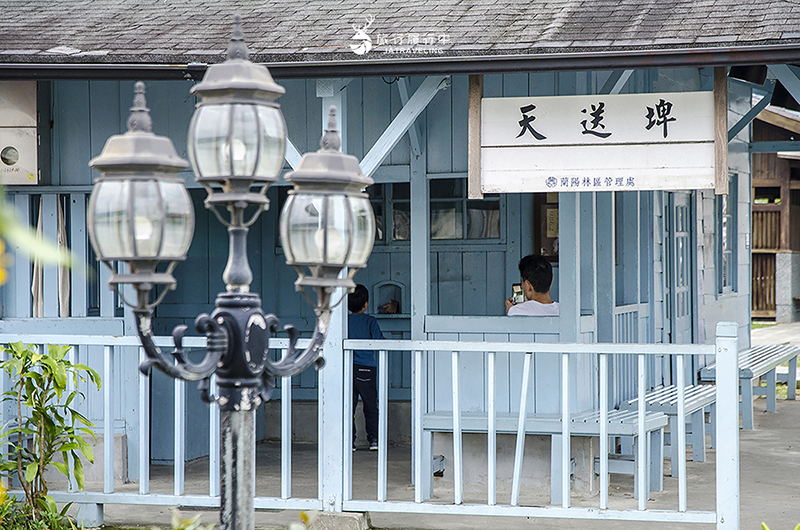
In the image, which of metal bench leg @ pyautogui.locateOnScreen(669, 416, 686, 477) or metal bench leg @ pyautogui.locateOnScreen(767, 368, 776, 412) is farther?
metal bench leg @ pyautogui.locateOnScreen(767, 368, 776, 412)

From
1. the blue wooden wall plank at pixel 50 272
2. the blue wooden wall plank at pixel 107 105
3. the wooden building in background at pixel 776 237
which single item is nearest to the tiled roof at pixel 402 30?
the blue wooden wall plank at pixel 107 105

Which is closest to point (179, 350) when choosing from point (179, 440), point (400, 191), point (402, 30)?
point (179, 440)

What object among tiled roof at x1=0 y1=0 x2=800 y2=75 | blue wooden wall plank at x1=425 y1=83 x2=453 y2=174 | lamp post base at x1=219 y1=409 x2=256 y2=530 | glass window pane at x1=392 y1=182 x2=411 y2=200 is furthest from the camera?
glass window pane at x1=392 y1=182 x2=411 y2=200

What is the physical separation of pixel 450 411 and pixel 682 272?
3828 mm

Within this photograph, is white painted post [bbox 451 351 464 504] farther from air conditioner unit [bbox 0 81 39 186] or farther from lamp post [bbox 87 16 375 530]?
air conditioner unit [bbox 0 81 39 186]

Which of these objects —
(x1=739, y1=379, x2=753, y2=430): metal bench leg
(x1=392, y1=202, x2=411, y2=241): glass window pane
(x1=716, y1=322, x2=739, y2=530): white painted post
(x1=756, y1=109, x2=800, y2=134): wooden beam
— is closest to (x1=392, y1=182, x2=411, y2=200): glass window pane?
(x1=392, y1=202, x2=411, y2=241): glass window pane

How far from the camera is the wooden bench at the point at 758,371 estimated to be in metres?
9.20

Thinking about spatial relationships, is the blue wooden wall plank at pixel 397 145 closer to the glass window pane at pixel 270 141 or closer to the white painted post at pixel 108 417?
the white painted post at pixel 108 417

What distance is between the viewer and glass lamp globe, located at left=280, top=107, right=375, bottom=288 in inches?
124

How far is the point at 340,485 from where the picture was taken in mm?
5695

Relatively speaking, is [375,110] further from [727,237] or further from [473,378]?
[727,237]

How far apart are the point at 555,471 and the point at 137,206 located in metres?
4.29

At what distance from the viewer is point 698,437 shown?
791 cm

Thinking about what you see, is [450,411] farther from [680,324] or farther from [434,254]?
[680,324]
